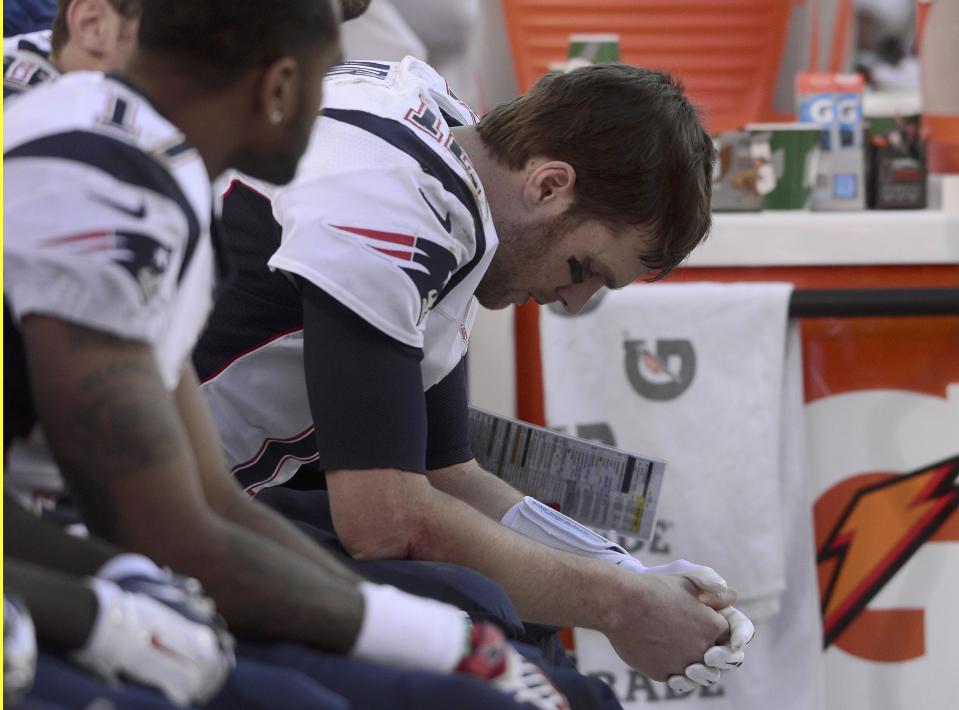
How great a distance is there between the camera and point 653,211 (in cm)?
138

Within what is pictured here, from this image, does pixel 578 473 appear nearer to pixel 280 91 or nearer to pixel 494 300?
pixel 494 300

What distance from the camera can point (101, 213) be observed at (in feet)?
2.55

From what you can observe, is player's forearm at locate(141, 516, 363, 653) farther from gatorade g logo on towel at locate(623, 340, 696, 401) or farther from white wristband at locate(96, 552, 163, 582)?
gatorade g logo on towel at locate(623, 340, 696, 401)

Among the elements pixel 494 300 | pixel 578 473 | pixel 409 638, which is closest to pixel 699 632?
pixel 578 473

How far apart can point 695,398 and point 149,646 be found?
4.61ft

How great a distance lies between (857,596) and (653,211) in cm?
97

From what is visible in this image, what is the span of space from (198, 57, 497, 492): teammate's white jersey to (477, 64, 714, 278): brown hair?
9cm

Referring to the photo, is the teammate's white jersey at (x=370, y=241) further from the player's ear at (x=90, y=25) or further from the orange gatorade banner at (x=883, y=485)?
the orange gatorade banner at (x=883, y=485)

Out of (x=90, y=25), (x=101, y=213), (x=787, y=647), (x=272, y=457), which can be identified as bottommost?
(x=787, y=647)

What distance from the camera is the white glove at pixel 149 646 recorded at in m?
0.72

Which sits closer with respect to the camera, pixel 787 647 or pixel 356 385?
pixel 356 385

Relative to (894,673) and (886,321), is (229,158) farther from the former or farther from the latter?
(894,673)

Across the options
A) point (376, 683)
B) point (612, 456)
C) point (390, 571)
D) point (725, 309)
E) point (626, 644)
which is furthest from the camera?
point (725, 309)

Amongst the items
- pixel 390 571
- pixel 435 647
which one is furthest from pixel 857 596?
pixel 435 647
